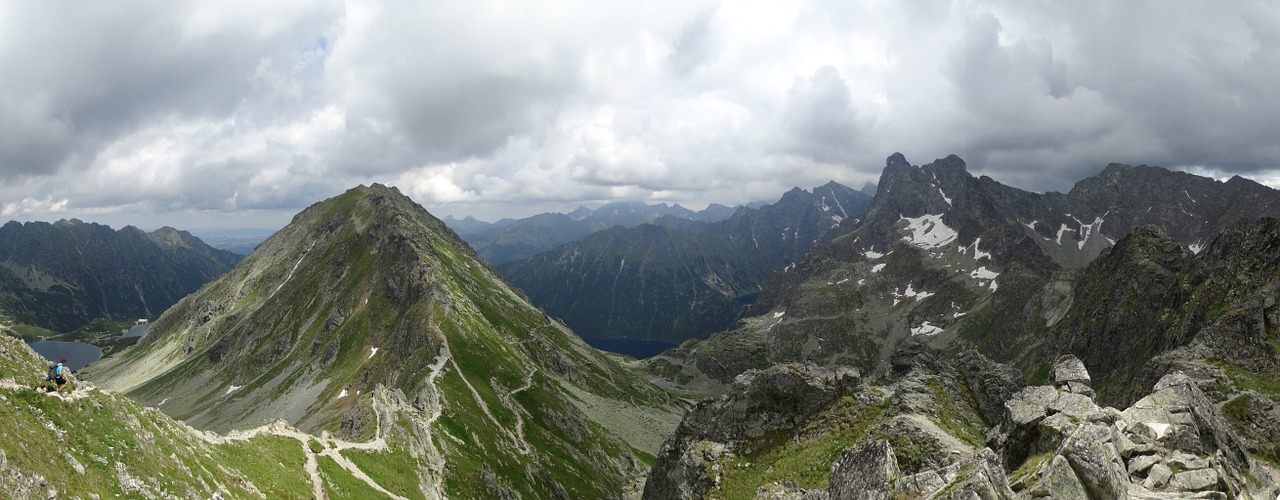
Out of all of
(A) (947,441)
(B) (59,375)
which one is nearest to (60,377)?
(B) (59,375)

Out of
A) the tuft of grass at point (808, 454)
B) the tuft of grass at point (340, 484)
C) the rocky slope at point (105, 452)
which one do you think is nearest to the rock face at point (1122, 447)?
the tuft of grass at point (808, 454)

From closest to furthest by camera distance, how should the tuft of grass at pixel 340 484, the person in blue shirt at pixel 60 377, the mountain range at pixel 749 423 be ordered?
the mountain range at pixel 749 423 → the person in blue shirt at pixel 60 377 → the tuft of grass at pixel 340 484

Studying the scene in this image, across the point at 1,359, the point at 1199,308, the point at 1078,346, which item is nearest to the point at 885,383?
the point at 1,359

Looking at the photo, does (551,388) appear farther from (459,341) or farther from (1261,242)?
(1261,242)

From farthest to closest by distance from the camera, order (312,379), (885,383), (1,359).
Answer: (312,379) → (885,383) → (1,359)

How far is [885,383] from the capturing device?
7344cm

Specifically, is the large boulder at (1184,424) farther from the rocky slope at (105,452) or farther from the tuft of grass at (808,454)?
the rocky slope at (105,452)

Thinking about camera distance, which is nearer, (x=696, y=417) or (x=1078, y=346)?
(x=696, y=417)

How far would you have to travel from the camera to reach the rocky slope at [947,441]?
23281 millimetres

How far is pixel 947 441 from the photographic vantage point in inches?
1924

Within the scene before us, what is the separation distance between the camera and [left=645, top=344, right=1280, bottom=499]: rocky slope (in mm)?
23281

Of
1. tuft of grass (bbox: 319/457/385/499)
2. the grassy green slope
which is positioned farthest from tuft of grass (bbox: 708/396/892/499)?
the grassy green slope

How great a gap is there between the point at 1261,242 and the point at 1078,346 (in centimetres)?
6307

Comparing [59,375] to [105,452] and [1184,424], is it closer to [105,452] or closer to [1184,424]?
[105,452]
